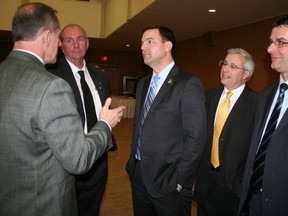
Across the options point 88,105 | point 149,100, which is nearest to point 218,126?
point 149,100

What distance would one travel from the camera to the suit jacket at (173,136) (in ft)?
5.90

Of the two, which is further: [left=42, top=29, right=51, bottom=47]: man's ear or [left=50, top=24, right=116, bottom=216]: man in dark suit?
[left=50, top=24, right=116, bottom=216]: man in dark suit

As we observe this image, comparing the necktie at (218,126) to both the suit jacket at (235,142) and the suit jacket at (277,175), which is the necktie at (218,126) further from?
the suit jacket at (277,175)

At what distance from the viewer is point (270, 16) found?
5359mm

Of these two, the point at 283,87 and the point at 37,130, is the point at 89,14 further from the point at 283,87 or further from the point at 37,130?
the point at 37,130

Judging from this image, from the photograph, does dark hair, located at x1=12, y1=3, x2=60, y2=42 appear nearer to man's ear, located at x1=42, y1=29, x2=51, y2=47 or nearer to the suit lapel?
man's ear, located at x1=42, y1=29, x2=51, y2=47

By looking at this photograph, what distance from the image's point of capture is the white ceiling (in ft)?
15.1

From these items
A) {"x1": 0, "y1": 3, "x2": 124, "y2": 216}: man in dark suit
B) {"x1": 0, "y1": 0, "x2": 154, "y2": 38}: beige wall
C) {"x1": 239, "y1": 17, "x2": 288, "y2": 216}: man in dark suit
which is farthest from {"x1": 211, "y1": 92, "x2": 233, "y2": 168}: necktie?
{"x1": 0, "y1": 0, "x2": 154, "y2": 38}: beige wall

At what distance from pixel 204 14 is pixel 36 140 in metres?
5.11

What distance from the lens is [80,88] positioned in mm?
2320

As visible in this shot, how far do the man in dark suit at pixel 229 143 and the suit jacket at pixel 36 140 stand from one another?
124 centimetres

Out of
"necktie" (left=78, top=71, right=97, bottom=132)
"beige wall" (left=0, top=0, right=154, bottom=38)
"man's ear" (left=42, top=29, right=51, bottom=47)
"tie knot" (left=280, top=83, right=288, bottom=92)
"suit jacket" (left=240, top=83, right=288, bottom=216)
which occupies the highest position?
"beige wall" (left=0, top=0, right=154, bottom=38)

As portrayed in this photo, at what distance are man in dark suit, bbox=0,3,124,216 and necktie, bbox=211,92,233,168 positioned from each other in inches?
48.7

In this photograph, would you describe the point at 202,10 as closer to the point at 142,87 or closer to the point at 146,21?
the point at 146,21
